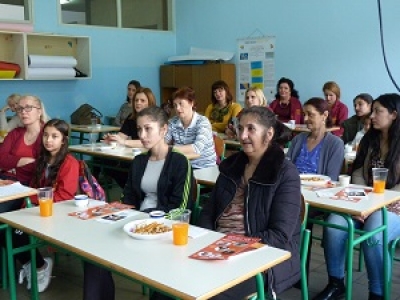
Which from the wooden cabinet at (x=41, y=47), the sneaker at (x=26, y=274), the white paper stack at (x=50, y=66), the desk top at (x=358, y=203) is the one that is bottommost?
the sneaker at (x=26, y=274)

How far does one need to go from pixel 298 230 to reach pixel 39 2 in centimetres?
544

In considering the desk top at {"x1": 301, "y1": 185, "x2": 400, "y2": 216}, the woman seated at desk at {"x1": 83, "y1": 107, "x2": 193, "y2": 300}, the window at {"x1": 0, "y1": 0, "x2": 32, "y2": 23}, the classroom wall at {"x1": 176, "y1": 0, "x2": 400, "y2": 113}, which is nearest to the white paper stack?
the window at {"x1": 0, "y1": 0, "x2": 32, "y2": 23}

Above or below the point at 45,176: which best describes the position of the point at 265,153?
above

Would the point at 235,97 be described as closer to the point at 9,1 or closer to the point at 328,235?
the point at 9,1

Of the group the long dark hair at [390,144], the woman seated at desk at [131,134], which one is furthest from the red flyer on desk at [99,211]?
the woman seated at desk at [131,134]

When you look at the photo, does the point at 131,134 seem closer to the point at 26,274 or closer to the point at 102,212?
the point at 26,274

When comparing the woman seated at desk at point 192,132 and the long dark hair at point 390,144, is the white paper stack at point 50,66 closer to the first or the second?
the woman seated at desk at point 192,132

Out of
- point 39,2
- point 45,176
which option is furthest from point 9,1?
Answer: point 45,176

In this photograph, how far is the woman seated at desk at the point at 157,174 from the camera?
268 centimetres

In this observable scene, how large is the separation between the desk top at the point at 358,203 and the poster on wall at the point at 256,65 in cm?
449

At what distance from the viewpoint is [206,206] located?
2.43 meters

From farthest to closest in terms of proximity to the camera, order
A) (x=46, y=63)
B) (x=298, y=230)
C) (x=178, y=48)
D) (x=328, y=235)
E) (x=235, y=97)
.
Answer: (x=178, y=48) < (x=235, y=97) < (x=46, y=63) < (x=328, y=235) < (x=298, y=230)

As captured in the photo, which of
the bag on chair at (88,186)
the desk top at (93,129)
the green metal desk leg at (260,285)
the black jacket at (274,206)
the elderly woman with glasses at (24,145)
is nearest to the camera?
Answer: the green metal desk leg at (260,285)

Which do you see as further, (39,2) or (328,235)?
(39,2)
